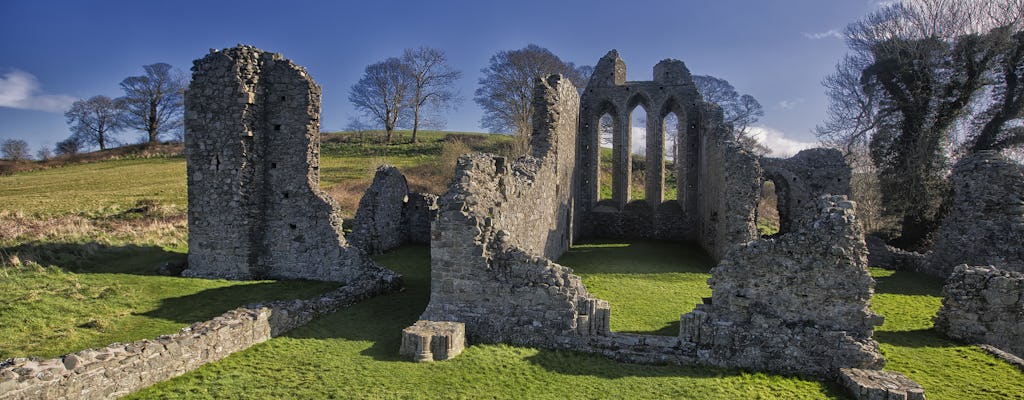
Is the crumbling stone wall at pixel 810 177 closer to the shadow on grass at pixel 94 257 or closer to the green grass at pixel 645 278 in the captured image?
the green grass at pixel 645 278

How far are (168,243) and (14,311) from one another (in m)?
6.82

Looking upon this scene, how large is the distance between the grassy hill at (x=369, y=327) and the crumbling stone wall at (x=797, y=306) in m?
0.37

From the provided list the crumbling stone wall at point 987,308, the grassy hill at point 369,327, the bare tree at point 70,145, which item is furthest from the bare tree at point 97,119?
the crumbling stone wall at point 987,308

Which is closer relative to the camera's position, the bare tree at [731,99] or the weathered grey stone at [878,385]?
the weathered grey stone at [878,385]

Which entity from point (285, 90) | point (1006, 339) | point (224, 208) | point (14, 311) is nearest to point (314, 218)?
point (224, 208)

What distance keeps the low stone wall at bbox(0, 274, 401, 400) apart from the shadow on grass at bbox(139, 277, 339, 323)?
1597mm

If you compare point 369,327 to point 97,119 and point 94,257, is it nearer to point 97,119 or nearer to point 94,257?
point 94,257

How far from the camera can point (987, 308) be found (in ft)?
29.1

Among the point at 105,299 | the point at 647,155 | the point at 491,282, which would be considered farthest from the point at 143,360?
the point at 647,155

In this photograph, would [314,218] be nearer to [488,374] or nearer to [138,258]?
[138,258]

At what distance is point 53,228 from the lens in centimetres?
1469

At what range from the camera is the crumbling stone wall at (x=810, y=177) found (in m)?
18.2

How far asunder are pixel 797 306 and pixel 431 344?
5.42 metres

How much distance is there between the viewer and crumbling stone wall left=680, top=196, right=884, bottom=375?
7.16 metres
